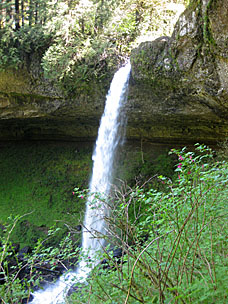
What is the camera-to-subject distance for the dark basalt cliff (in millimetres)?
4691

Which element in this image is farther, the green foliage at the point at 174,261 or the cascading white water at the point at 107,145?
the cascading white water at the point at 107,145

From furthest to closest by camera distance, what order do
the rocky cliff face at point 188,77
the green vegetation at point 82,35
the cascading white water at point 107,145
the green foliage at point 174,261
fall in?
the green vegetation at point 82,35, the cascading white water at point 107,145, the rocky cliff face at point 188,77, the green foliage at point 174,261

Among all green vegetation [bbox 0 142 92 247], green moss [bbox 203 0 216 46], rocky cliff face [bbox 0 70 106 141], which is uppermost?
green moss [bbox 203 0 216 46]

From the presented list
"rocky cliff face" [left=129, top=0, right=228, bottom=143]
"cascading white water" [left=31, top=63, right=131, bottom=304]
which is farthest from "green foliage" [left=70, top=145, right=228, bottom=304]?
"cascading white water" [left=31, top=63, right=131, bottom=304]

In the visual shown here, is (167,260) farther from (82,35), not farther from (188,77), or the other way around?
(82,35)

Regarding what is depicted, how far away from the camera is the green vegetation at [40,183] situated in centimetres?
835

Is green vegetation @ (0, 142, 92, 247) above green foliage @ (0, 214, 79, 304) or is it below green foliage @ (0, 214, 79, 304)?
below

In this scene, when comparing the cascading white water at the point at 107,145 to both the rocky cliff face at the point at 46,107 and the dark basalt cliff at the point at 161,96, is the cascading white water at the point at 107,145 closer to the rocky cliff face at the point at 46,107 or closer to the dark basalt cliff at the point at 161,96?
the dark basalt cliff at the point at 161,96

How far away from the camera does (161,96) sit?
6371mm

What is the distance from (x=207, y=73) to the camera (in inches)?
195

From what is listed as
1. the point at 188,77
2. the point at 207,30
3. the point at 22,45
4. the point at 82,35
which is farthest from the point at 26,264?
the point at 22,45

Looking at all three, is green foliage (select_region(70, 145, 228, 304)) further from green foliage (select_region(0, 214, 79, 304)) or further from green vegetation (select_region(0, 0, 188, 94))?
green vegetation (select_region(0, 0, 188, 94))

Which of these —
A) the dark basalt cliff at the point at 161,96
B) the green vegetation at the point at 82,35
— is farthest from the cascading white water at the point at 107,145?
the green vegetation at the point at 82,35

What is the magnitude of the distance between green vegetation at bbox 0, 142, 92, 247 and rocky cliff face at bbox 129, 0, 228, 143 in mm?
2879
